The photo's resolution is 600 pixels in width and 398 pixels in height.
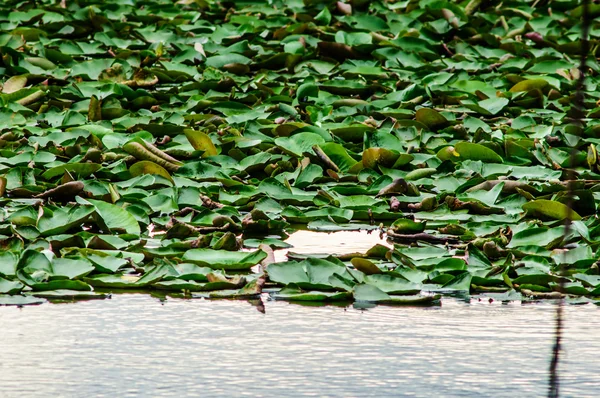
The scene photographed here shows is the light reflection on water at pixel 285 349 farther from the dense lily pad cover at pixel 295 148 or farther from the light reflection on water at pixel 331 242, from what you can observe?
the light reflection on water at pixel 331 242

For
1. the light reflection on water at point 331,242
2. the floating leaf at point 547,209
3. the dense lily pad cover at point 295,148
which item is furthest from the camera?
the floating leaf at point 547,209

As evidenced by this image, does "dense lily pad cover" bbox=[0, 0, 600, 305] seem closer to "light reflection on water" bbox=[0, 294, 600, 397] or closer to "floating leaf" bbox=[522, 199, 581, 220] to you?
"floating leaf" bbox=[522, 199, 581, 220]

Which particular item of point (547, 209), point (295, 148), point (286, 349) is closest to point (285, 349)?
point (286, 349)

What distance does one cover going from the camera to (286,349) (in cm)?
222

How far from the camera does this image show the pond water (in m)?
2.00

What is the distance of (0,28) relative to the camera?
229 inches

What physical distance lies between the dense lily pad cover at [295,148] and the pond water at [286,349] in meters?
0.11

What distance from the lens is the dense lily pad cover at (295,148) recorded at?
2.67 meters

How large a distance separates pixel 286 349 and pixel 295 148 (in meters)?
1.72

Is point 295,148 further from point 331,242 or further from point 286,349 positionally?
point 286,349

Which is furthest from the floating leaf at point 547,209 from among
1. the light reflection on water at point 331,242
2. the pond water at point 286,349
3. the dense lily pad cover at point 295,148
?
the pond water at point 286,349

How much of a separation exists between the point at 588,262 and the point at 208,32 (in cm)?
363

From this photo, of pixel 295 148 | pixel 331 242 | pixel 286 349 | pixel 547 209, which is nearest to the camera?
pixel 286 349

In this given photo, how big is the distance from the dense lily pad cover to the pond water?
0.35 feet
